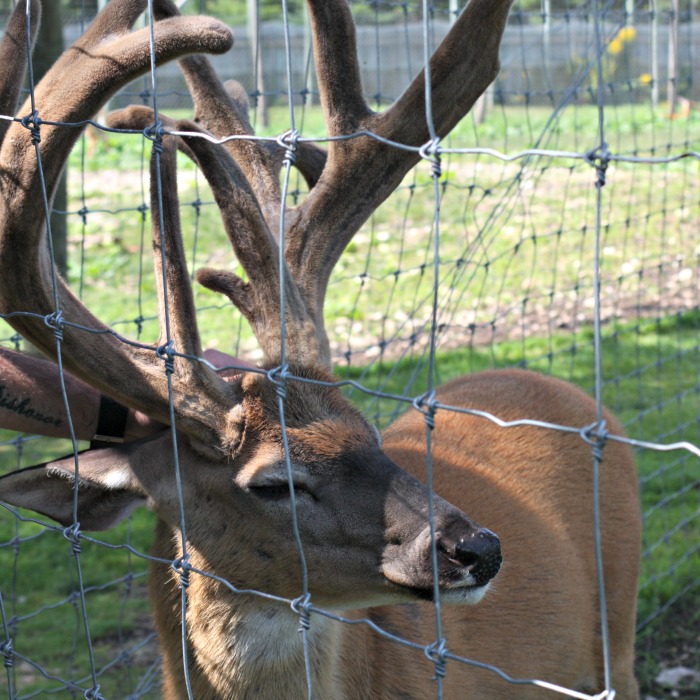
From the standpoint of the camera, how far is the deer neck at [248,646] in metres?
2.56

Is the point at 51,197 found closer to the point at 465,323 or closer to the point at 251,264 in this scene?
the point at 251,264

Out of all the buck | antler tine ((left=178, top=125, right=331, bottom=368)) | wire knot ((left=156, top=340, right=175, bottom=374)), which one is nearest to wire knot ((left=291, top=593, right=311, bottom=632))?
the buck

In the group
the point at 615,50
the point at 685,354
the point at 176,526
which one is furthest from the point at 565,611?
the point at 615,50

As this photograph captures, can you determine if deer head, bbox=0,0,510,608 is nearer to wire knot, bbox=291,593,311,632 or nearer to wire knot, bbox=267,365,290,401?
wire knot, bbox=267,365,290,401

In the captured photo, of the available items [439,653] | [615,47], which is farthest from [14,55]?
[615,47]

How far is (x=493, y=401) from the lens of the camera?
11.9 feet

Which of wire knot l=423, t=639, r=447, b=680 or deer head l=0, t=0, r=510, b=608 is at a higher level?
deer head l=0, t=0, r=510, b=608

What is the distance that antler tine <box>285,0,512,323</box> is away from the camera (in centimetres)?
253

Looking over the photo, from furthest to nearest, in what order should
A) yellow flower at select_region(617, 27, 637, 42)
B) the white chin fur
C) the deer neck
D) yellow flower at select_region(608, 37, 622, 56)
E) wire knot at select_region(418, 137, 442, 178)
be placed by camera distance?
yellow flower at select_region(608, 37, 622, 56) → yellow flower at select_region(617, 27, 637, 42) → the deer neck → the white chin fur → wire knot at select_region(418, 137, 442, 178)

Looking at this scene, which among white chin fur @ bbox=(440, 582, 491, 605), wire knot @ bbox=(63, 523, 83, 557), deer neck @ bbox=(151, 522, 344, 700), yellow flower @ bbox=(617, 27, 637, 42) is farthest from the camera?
yellow flower @ bbox=(617, 27, 637, 42)

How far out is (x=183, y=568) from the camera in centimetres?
238

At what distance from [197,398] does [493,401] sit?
1.45 metres

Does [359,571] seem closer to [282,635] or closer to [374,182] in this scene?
[282,635]

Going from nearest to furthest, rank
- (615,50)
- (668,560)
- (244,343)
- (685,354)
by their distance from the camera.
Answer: (668,560) → (685,354) → (244,343) → (615,50)
